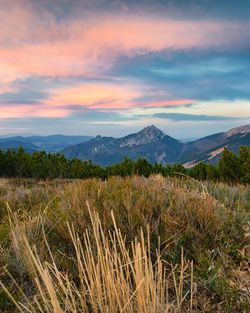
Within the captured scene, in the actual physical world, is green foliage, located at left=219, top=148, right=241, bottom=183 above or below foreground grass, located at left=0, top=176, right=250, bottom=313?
below

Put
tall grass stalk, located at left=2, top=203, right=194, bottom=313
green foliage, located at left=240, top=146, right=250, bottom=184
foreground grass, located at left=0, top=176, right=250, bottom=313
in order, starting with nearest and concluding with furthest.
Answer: tall grass stalk, located at left=2, top=203, right=194, bottom=313 < foreground grass, located at left=0, top=176, right=250, bottom=313 < green foliage, located at left=240, top=146, right=250, bottom=184

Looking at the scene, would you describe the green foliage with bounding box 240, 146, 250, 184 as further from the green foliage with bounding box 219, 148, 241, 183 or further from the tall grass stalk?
the tall grass stalk

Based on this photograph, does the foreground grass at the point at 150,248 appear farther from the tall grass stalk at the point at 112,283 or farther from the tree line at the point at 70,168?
the tree line at the point at 70,168

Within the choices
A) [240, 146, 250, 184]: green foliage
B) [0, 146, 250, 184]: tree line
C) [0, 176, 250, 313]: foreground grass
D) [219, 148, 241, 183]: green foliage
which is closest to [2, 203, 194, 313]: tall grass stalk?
[0, 176, 250, 313]: foreground grass

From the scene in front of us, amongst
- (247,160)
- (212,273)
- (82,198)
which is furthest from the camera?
(247,160)

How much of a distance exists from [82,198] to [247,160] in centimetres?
3278

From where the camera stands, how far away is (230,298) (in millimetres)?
3334

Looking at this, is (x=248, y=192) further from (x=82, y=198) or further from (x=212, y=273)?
(x=212, y=273)

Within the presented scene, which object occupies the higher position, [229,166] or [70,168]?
[70,168]

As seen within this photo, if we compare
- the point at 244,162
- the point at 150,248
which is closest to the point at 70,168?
the point at 244,162

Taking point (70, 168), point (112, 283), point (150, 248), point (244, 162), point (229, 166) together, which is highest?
point (112, 283)

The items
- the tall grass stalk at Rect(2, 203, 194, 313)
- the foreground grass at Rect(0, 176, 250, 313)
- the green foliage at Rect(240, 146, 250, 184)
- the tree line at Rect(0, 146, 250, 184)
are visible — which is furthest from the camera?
the tree line at Rect(0, 146, 250, 184)

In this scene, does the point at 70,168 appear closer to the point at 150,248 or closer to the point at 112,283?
the point at 150,248

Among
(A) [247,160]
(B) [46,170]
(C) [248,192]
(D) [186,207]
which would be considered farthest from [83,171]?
(D) [186,207]
